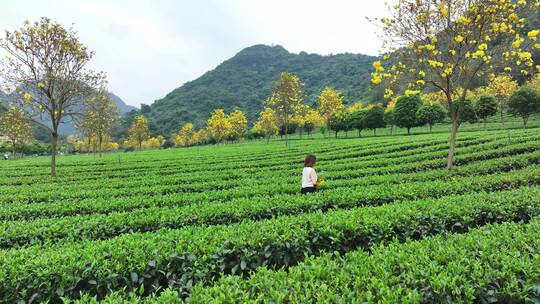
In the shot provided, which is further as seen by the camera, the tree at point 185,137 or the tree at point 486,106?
the tree at point 185,137

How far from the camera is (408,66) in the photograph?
12461 millimetres

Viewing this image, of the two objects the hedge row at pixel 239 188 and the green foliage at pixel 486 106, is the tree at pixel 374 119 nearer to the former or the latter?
the green foliage at pixel 486 106

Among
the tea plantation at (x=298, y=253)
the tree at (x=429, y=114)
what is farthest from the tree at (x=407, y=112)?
the tea plantation at (x=298, y=253)

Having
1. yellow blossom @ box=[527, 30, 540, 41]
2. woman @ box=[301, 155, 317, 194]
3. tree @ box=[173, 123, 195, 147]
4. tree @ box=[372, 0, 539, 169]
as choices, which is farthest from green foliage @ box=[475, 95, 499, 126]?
tree @ box=[173, 123, 195, 147]

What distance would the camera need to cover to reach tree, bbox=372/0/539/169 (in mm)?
11109

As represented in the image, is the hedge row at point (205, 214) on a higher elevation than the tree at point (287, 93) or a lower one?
lower

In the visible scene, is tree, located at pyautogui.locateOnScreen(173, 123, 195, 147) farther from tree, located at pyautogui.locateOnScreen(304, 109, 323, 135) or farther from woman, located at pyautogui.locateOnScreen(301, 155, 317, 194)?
woman, located at pyautogui.locateOnScreen(301, 155, 317, 194)

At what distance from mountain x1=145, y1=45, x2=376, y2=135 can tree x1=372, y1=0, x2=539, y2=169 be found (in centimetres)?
10052

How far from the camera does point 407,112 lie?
5288cm

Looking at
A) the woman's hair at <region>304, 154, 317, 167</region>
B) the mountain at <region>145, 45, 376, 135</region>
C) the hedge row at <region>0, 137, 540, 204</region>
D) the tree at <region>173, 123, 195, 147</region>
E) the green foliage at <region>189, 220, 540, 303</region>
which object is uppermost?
the mountain at <region>145, 45, 376, 135</region>

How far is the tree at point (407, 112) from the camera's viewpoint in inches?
2064

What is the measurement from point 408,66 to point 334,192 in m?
7.06

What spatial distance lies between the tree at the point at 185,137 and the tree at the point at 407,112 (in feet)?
184

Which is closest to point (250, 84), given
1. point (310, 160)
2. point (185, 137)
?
point (185, 137)
